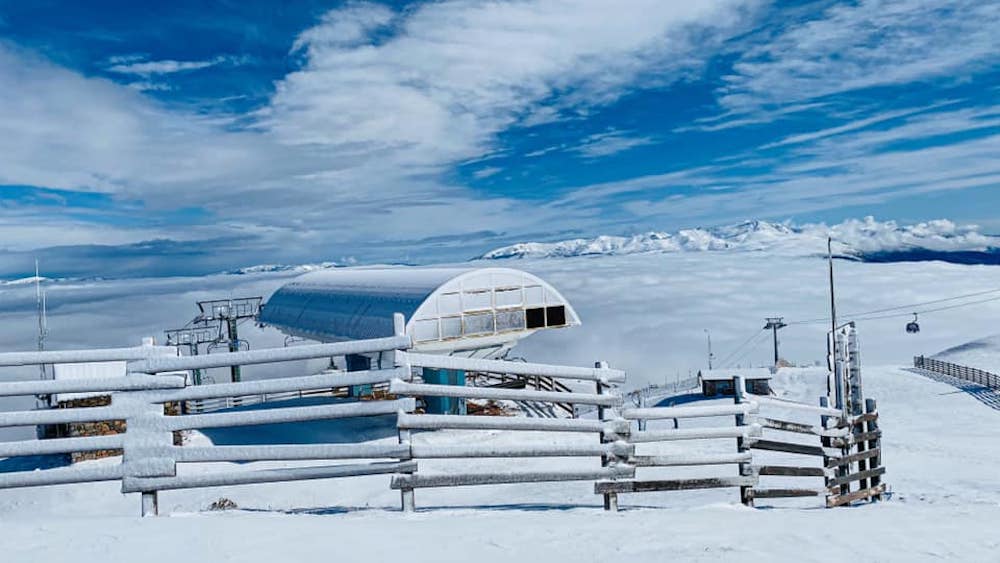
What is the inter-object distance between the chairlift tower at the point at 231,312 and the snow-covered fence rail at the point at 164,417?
111 feet

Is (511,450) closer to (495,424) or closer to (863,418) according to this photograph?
(495,424)

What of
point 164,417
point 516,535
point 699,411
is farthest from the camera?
point 699,411

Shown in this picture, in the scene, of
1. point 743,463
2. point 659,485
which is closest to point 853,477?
point 743,463

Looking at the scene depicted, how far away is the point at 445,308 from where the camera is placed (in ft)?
87.4

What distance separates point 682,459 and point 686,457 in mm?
76

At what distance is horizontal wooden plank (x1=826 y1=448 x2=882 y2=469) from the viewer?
37.6 feet

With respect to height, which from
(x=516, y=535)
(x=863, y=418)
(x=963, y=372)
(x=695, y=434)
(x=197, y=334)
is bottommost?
(x=963, y=372)

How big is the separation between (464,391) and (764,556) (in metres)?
3.40

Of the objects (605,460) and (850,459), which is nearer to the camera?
(605,460)

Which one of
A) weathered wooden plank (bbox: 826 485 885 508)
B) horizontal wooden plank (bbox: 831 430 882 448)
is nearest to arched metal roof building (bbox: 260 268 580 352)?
horizontal wooden plank (bbox: 831 430 882 448)

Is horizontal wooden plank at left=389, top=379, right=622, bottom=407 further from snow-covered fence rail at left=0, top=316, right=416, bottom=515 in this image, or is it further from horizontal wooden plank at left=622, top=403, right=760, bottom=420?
horizontal wooden plank at left=622, top=403, right=760, bottom=420

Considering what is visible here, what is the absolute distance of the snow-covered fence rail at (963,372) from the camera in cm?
3935

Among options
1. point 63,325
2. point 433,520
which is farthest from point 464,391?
point 63,325

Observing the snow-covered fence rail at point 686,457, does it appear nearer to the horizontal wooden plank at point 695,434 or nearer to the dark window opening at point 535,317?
the horizontal wooden plank at point 695,434
